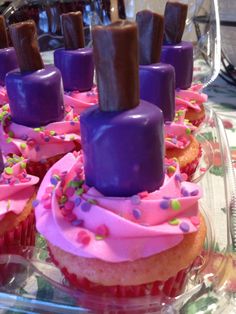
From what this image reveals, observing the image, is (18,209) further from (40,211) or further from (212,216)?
(212,216)

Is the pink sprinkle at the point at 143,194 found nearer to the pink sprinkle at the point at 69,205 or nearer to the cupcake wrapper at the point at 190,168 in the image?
the pink sprinkle at the point at 69,205

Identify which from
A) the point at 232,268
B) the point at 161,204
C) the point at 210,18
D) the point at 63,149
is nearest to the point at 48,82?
the point at 63,149

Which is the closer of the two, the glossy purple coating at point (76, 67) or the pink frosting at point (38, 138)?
the pink frosting at point (38, 138)

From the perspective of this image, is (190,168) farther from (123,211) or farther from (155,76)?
(123,211)

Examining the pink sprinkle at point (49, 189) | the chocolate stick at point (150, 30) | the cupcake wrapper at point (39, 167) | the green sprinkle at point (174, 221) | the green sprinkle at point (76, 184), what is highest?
the chocolate stick at point (150, 30)

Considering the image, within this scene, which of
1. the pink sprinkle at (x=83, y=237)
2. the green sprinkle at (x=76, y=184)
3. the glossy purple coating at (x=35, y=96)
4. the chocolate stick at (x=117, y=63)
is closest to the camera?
the chocolate stick at (x=117, y=63)

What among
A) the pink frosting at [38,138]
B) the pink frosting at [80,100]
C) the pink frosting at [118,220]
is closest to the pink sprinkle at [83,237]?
the pink frosting at [118,220]
